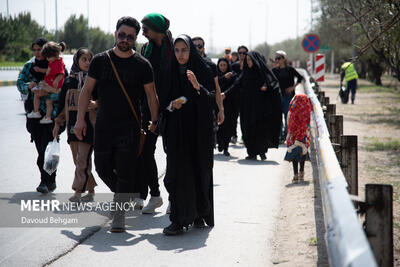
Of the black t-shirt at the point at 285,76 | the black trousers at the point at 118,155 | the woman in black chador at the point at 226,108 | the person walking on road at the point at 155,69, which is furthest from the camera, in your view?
the black t-shirt at the point at 285,76

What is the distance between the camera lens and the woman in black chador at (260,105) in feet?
36.2

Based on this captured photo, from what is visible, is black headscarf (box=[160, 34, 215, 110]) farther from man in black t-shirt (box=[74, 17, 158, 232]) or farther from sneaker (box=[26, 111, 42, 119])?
sneaker (box=[26, 111, 42, 119])

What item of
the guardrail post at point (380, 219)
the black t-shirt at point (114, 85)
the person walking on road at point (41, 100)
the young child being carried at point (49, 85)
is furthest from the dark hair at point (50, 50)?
the guardrail post at point (380, 219)

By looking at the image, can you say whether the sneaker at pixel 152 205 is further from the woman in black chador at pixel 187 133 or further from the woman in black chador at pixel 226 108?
the woman in black chador at pixel 226 108

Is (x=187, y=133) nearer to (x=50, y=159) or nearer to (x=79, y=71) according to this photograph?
(x=79, y=71)

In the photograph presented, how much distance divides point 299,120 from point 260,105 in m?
2.96

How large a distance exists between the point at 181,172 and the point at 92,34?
10928 centimetres

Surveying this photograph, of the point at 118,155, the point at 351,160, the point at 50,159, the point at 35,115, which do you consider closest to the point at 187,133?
the point at 118,155

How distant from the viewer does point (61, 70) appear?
292 inches

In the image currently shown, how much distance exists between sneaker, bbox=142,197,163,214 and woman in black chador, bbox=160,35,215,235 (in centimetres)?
84

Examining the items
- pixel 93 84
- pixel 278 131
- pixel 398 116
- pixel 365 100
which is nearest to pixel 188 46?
pixel 93 84

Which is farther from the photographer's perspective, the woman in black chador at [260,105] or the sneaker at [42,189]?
the woman in black chador at [260,105]

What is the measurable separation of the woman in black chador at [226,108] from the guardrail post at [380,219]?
8050 mm

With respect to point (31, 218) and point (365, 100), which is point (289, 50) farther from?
point (31, 218)
